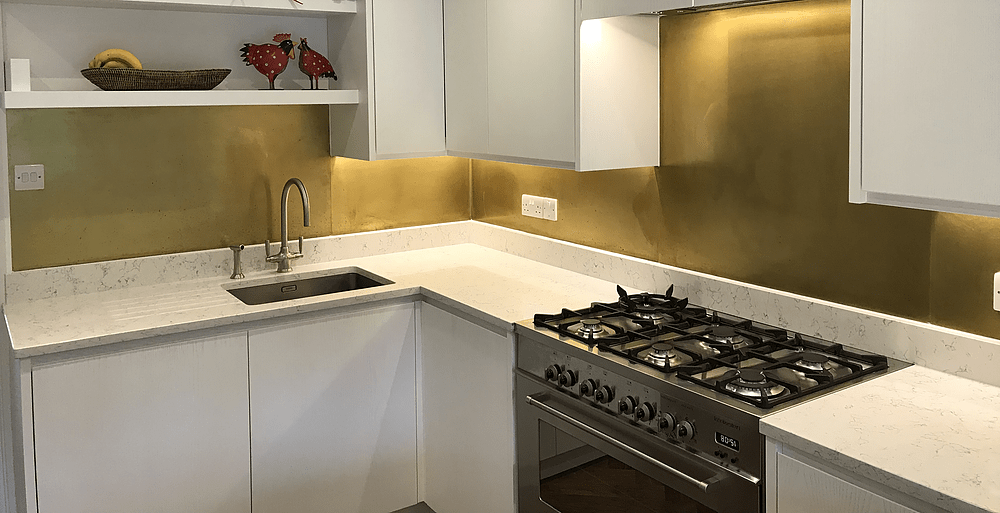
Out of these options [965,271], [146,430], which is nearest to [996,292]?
[965,271]

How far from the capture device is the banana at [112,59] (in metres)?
2.72

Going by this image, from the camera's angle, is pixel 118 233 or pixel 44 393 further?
pixel 118 233

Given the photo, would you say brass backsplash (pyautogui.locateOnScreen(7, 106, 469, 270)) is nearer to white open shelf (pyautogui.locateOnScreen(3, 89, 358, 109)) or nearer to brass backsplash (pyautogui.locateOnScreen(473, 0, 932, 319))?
white open shelf (pyautogui.locateOnScreen(3, 89, 358, 109))

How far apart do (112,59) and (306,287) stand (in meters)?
1.07

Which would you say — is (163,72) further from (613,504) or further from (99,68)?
(613,504)

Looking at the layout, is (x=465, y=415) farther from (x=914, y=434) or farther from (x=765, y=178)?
(x=914, y=434)

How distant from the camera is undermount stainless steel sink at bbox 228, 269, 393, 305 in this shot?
312 cm

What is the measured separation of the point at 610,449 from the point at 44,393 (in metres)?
1.60

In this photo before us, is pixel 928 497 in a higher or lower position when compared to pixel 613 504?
higher

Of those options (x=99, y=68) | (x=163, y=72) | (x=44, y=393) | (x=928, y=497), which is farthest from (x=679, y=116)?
(x=44, y=393)

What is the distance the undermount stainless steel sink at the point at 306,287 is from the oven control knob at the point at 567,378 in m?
0.98

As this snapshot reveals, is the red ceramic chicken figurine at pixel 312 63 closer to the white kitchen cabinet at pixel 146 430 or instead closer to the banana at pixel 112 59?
the banana at pixel 112 59

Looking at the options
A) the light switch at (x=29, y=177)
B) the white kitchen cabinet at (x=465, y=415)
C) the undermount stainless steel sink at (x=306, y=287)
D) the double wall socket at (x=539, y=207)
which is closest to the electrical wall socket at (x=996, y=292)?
the white kitchen cabinet at (x=465, y=415)

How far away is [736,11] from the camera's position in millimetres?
2443
